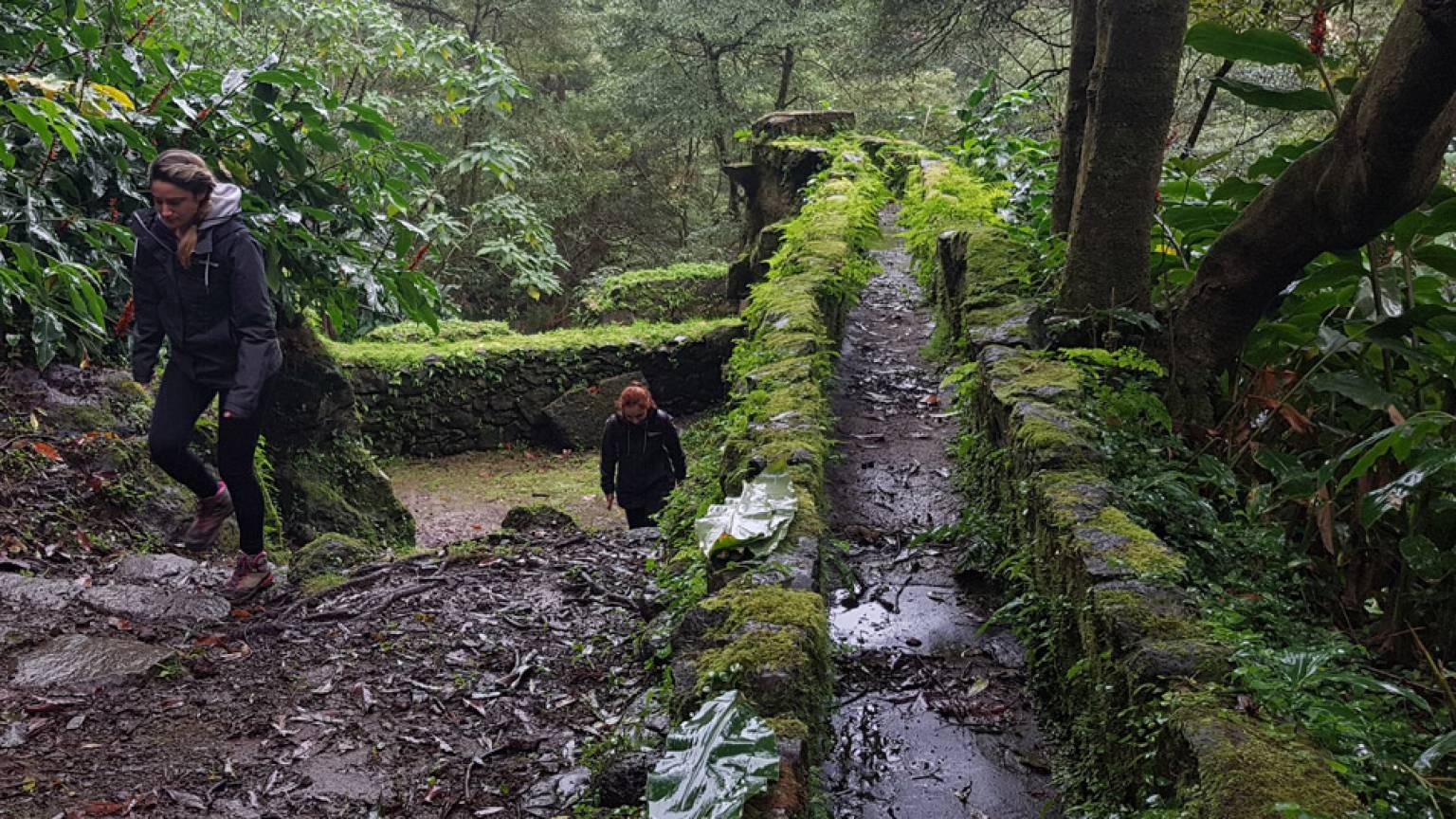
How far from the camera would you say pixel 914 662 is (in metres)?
3.91

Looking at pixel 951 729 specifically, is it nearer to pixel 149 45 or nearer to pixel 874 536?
pixel 874 536

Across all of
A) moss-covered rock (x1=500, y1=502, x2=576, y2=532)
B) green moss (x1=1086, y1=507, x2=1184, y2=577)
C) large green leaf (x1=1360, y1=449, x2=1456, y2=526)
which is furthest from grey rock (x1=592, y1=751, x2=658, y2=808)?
moss-covered rock (x1=500, y1=502, x2=576, y2=532)

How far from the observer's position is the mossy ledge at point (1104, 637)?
208 cm

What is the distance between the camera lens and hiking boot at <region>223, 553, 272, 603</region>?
476cm

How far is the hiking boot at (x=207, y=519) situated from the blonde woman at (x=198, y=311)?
400 mm

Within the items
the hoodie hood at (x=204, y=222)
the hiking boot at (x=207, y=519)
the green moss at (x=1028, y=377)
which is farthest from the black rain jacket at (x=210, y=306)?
the green moss at (x=1028, y=377)

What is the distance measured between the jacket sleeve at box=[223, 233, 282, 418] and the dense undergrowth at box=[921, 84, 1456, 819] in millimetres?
3253

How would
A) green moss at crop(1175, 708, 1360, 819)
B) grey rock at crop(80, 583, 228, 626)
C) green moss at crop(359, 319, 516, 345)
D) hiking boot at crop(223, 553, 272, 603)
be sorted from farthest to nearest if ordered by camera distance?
green moss at crop(359, 319, 516, 345) → hiking boot at crop(223, 553, 272, 603) → grey rock at crop(80, 583, 228, 626) → green moss at crop(1175, 708, 1360, 819)

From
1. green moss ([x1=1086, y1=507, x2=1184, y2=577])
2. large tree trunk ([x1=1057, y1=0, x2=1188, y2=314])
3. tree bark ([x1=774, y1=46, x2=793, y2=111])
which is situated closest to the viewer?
green moss ([x1=1086, y1=507, x2=1184, y2=577])

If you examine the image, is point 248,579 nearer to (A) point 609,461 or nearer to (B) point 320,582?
(B) point 320,582

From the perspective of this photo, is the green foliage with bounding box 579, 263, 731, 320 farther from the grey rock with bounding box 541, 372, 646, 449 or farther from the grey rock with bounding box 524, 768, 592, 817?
the grey rock with bounding box 524, 768, 592, 817

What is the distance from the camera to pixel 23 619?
4.12m

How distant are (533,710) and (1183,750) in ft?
7.93

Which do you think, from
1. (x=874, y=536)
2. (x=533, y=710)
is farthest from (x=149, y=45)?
(x=874, y=536)
